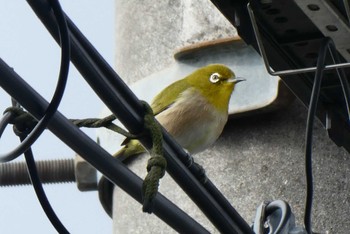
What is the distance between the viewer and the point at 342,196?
6.97m

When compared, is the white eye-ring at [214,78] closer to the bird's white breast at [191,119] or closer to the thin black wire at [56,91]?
the bird's white breast at [191,119]

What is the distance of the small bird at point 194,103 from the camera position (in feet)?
26.2

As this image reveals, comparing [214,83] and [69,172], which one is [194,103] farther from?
[69,172]

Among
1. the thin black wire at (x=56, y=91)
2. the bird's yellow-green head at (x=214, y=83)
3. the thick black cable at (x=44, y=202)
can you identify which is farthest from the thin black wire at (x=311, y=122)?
the bird's yellow-green head at (x=214, y=83)

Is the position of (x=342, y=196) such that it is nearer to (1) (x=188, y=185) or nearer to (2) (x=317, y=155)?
(2) (x=317, y=155)

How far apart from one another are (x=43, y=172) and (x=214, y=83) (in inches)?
51.2

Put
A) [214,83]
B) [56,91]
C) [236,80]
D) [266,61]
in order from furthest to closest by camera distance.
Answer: [214,83] < [236,80] < [266,61] < [56,91]

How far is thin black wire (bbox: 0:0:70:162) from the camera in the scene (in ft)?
13.4

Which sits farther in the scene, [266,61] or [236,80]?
[236,80]

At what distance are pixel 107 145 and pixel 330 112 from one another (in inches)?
66.9

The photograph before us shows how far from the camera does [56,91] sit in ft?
13.7

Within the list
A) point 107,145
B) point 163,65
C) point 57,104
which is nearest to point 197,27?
point 163,65

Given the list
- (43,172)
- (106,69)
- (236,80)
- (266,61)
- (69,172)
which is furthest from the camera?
(69,172)

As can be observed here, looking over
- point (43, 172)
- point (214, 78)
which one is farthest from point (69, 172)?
point (214, 78)
